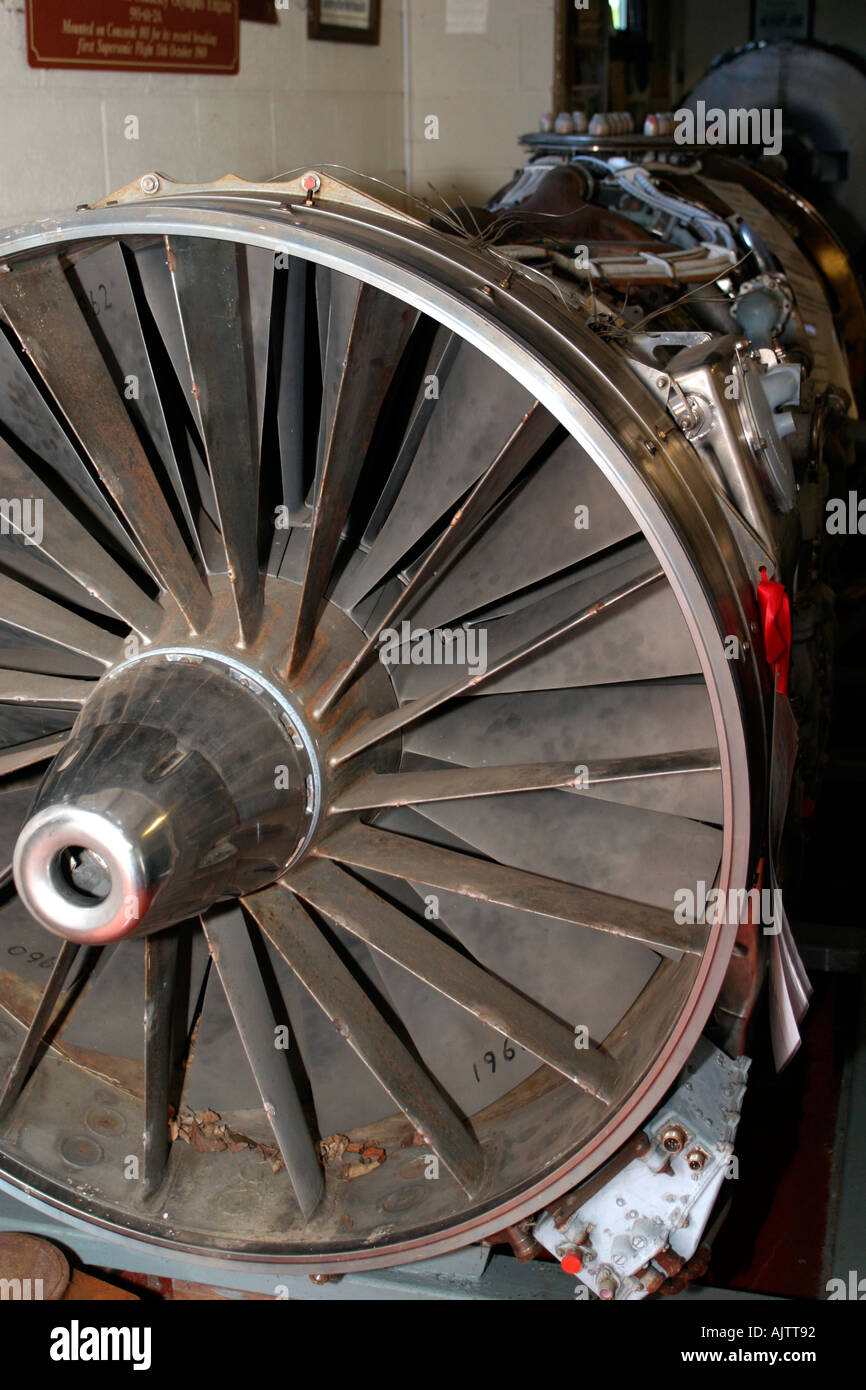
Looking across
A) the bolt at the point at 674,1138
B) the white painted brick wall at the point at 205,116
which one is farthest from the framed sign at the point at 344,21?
the bolt at the point at 674,1138

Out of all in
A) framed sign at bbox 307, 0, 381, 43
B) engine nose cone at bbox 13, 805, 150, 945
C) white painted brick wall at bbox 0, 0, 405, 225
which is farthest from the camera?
framed sign at bbox 307, 0, 381, 43

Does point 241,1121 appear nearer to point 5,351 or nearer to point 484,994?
point 484,994

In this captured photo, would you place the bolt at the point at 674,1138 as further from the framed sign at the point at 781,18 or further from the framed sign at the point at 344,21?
the framed sign at the point at 781,18

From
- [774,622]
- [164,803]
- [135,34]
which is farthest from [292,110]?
[164,803]

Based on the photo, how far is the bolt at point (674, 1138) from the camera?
1.60 meters

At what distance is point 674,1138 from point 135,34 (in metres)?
2.68

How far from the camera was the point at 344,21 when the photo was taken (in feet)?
13.7

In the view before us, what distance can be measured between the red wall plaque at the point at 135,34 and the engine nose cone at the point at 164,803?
1.66 meters

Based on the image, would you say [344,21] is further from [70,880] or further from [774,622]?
[70,880]

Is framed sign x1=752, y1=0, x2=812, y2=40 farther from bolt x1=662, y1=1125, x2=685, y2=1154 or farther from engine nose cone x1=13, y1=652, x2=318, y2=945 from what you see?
bolt x1=662, y1=1125, x2=685, y2=1154

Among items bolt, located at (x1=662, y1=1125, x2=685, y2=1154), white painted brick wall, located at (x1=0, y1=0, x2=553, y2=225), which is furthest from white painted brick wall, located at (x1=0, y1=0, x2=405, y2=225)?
bolt, located at (x1=662, y1=1125, x2=685, y2=1154)

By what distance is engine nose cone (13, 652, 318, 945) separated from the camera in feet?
4.67
